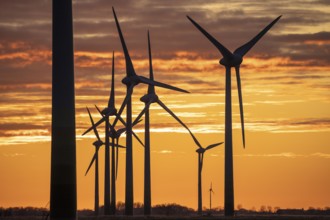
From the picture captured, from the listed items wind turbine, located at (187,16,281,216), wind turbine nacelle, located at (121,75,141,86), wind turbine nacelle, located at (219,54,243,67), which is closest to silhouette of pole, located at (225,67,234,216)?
wind turbine, located at (187,16,281,216)

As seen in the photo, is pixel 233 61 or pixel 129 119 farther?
pixel 129 119

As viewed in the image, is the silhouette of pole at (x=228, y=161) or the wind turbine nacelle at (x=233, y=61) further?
the wind turbine nacelle at (x=233, y=61)

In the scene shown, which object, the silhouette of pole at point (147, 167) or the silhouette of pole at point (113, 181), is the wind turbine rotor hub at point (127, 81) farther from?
the silhouette of pole at point (113, 181)

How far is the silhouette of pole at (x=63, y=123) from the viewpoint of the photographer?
33.2 metres

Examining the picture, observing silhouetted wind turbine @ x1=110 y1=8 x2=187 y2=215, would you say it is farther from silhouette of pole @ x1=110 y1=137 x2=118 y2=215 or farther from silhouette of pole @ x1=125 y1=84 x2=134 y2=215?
silhouette of pole @ x1=110 y1=137 x2=118 y2=215

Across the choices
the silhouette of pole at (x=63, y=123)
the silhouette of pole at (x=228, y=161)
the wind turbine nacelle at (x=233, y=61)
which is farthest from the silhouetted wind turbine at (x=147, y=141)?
the silhouette of pole at (x=63, y=123)

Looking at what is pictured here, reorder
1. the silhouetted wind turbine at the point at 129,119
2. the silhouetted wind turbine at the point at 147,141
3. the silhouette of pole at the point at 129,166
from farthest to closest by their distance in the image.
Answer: the silhouetted wind turbine at the point at 147,141, the silhouette of pole at the point at 129,166, the silhouetted wind turbine at the point at 129,119

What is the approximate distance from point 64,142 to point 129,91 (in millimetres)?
77336

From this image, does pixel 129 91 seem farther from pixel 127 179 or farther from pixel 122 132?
pixel 122 132

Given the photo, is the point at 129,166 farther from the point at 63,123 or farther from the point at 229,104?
the point at 63,123

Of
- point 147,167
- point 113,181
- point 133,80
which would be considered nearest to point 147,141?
point 147,167

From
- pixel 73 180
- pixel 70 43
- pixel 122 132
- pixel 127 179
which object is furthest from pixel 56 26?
pixel 122 132

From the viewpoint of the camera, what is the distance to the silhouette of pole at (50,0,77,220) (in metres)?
33.2

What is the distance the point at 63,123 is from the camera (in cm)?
3384
